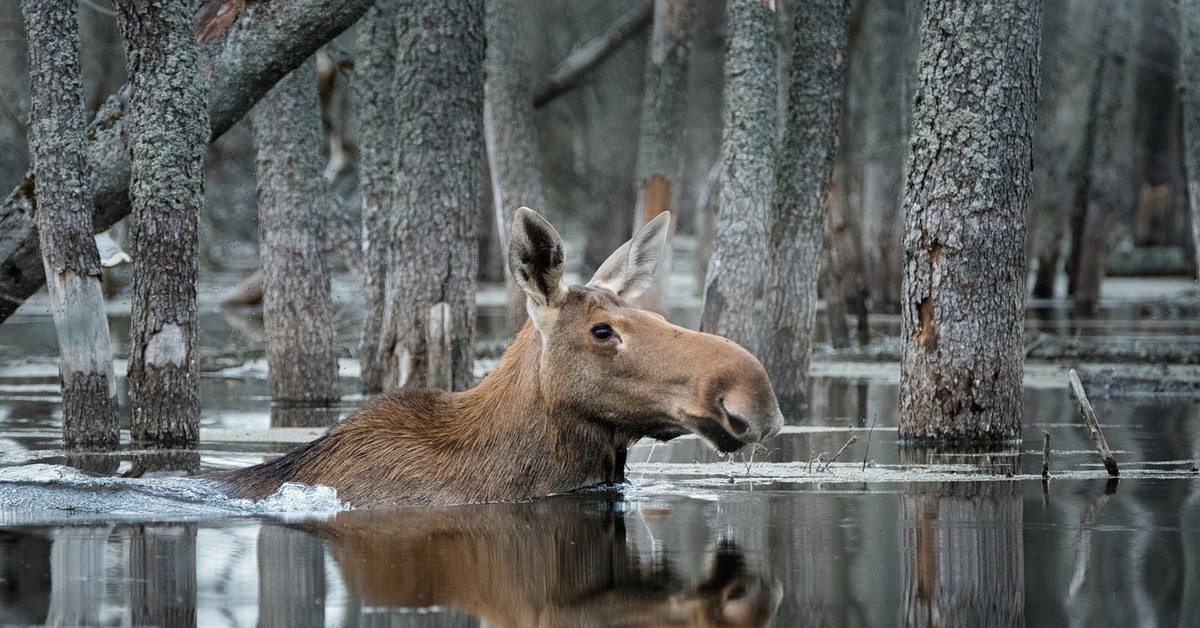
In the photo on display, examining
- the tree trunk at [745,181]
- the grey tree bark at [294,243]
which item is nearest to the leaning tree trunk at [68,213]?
the grey tree bark at [294,243]

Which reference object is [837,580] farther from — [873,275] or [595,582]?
[873,275]

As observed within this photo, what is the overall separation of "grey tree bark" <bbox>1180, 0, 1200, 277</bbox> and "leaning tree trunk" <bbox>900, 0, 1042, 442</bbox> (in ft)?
29.3

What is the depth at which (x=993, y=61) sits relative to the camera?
407 inches

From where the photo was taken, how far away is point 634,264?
7633 millimetres

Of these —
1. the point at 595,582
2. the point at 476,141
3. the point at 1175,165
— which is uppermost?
the point at 1175,165

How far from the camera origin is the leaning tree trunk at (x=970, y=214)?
10.4 meters

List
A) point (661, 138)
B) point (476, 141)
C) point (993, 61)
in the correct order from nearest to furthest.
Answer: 1. point (993, 61)
2. point (476, 141)
3. point (661, 138)

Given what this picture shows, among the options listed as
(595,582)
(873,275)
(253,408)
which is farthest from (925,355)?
(873,275)

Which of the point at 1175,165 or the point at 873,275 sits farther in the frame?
the point at 1175,165

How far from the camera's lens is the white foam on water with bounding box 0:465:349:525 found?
7.38m

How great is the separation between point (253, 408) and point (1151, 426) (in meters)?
8.18

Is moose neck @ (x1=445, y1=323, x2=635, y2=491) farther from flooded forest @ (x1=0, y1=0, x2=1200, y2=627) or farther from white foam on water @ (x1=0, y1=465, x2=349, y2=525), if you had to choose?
white foam on water @ (x1=0, y1=465, x2=349, y2=525)

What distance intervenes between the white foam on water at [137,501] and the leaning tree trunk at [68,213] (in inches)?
102

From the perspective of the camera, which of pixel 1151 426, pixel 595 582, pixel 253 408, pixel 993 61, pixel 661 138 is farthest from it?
pixel 661 138
